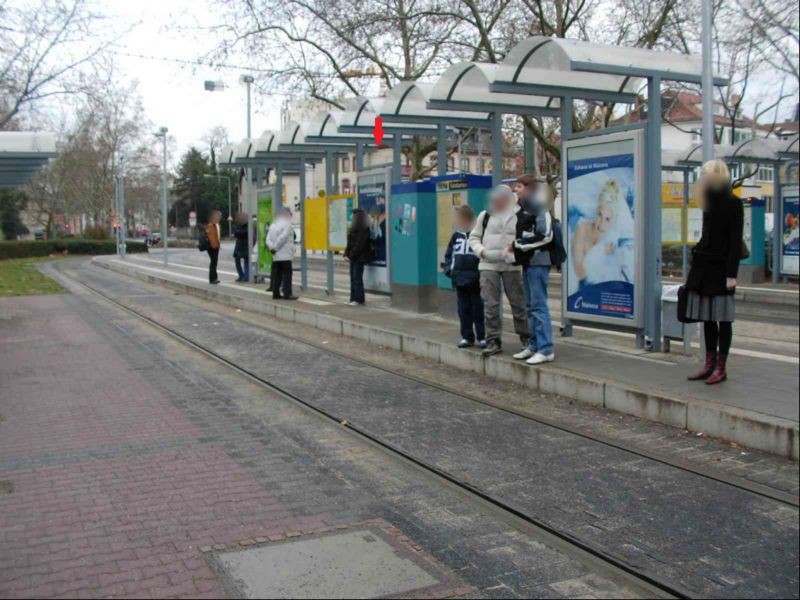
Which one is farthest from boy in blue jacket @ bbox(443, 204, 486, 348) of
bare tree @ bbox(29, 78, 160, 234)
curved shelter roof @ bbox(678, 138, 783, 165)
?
bare tree @ bbox(29, 78, 160, 234)

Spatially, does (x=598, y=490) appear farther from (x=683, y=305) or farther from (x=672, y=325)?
(x=672, y=325)

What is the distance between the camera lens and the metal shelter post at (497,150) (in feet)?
35.1

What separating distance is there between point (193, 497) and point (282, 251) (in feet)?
36.4

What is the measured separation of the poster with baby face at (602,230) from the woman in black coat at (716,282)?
1704 mm

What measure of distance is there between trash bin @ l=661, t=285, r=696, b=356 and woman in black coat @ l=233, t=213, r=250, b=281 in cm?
1464

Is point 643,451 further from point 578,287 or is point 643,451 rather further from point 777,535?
point 578,287

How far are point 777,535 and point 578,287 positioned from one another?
5.37 metres

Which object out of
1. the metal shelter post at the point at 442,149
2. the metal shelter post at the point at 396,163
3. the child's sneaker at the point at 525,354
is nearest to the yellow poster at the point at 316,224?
the metal shelter post at the point at 396,163

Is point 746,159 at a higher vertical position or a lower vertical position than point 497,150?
higher

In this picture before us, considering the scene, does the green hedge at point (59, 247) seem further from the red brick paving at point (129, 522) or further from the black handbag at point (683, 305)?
the black handbag at point (683, 305)

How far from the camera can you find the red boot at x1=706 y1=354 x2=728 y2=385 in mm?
6977

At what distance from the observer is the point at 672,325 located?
8.48m

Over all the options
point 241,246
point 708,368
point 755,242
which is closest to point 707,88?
point 708,368

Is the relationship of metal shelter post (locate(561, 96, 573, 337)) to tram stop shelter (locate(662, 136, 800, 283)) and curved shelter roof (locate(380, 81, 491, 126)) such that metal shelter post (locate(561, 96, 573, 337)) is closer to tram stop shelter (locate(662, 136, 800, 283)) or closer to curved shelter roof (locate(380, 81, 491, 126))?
curved shelter roof (locate(380, 81, 491, 126))
